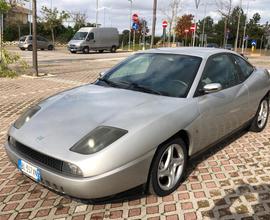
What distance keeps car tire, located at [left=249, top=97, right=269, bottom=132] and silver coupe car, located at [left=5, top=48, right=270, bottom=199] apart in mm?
708

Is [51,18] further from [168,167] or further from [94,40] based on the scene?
[168,167]

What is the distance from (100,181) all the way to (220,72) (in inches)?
95.3

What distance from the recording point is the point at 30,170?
3.10 metres

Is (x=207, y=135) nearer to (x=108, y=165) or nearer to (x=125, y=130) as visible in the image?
(x=125, y=130)

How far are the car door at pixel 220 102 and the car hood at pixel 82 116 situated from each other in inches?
15.9

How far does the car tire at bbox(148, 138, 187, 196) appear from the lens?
323cm

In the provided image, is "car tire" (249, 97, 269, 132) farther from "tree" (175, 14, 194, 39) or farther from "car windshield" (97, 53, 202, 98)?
"tree" (175, 14, 194, 39)

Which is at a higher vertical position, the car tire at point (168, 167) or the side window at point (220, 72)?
the side window at point (220, 72)

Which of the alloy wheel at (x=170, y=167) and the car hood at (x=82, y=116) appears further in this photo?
the alloy wheel at (x=170, y=167)

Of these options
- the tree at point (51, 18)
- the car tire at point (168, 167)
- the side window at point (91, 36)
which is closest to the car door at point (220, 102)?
the car tire at point (168, 167)

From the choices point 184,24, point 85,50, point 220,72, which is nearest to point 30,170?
point 220,72

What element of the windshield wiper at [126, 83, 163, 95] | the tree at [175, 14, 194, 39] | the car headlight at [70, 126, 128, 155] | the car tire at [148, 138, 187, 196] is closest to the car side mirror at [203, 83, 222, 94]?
the windshield wiper at [126, 83, 163, 95]

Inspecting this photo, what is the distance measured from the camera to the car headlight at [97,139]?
2.88m

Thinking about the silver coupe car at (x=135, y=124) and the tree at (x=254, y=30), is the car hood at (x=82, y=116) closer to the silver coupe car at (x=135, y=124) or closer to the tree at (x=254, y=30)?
the silver coupe car at (x=135, y=124)
